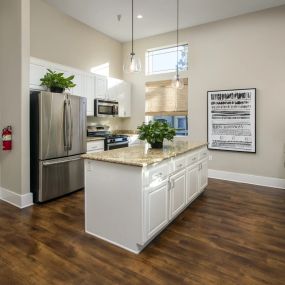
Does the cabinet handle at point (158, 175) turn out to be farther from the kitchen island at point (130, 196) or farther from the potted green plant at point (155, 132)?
the potted green plant at point (155, 132)

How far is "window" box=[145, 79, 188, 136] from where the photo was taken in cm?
549

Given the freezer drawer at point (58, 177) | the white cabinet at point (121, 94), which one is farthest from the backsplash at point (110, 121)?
the freezer drawer at point (58, 177)

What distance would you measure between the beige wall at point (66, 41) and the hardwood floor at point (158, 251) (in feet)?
9.75

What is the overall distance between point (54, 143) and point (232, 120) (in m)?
3.51

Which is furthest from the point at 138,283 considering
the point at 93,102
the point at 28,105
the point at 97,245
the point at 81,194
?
the point at 93,102

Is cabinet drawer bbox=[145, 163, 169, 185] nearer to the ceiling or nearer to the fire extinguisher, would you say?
the fire extinguisher

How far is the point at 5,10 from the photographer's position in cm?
352

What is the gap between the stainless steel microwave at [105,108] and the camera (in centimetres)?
Answer: 506

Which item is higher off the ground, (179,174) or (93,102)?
(93,102)

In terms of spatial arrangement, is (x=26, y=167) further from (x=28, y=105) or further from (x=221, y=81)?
(x=221, y=81)

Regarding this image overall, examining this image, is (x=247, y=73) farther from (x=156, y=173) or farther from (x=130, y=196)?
(x=130, y=196)

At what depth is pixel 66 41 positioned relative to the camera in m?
4.82

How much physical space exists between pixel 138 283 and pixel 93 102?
12.8ft

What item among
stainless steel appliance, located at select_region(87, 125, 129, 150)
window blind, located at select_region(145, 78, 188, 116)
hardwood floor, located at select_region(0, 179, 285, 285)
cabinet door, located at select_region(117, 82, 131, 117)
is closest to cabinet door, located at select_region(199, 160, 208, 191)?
hardwood floor, located at select_region(0, 179, 285, 285)
